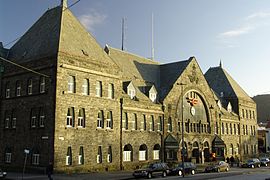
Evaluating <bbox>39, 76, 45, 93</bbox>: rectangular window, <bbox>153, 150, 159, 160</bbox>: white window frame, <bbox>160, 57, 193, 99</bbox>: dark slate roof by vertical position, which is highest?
<bbox>160, 57, 193, 99</bbox>: dark slate roof

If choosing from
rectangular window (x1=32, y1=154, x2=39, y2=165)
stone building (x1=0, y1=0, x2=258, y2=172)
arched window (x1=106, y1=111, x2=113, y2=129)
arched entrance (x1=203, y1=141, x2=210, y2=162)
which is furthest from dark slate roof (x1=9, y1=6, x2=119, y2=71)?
arched entrance (x1=203, y1=141, x2=210, y2=162)

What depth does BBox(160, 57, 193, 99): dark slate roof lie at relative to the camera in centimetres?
5586

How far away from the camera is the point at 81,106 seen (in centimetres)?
3906

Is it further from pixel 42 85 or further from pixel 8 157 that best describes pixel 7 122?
pixel 42 85

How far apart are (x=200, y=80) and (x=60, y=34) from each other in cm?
3010

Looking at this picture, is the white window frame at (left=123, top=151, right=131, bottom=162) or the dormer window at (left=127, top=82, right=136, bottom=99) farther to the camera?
the dormer window at (left=127, top=82, right=136, bottom=99)

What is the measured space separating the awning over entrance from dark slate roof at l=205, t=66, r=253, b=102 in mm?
28706

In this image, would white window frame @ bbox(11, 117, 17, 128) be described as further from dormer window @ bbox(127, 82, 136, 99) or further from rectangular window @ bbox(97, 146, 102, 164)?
dormer window @ bbox(127, 82, 136, 99)

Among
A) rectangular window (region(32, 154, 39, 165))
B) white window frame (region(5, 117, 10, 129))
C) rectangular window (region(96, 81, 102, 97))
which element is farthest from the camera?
white window frame (region(5, 117, 10, 129))

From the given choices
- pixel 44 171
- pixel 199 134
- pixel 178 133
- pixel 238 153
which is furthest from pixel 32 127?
pixel 238 153

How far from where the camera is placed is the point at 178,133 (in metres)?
54.9

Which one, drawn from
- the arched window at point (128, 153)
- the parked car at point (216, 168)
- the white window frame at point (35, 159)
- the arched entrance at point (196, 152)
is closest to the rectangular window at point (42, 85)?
the white window frame at point (35, 159)

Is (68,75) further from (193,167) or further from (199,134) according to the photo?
(199,134)

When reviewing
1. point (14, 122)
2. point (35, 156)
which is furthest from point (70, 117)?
point (14, 122)
